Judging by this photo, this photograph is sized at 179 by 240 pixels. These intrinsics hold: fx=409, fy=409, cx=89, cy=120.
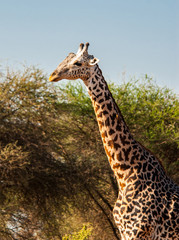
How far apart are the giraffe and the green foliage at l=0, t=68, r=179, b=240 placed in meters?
5.37

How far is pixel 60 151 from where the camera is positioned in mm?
12484

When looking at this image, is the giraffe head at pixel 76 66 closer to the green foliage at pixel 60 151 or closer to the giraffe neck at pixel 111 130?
the giraffe neck at pixel 111 130

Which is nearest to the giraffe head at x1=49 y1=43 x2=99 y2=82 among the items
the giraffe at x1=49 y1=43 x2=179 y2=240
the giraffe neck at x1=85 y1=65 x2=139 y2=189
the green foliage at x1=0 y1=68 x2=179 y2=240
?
the giraffe at x1=49 y1=43 x2=179 y2=240

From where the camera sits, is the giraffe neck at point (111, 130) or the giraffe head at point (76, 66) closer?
the giraffe head at point (76, 66)

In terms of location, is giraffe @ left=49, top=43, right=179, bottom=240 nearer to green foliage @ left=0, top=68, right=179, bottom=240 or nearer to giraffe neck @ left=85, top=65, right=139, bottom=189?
giraffe neck @ left=85, top=65, right=139, bottom=189

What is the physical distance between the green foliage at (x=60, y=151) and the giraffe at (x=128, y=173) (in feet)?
17.6

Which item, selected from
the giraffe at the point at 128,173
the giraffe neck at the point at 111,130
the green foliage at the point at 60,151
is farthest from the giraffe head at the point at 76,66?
the green foliage at the point at 60,151

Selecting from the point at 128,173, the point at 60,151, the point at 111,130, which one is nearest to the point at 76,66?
the point at 111,130

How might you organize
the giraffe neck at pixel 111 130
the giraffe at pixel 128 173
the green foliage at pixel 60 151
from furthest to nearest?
1. the green foliage at pixel 60 151
2. the giraffe neck at pixel 111 130
3. the giraffe at pixel 128 173

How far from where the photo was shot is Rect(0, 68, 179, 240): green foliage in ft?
37.1

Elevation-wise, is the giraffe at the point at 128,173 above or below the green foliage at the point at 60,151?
below

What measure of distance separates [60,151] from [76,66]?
24.8ft

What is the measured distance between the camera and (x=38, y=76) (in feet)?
39.2

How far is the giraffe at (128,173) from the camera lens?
500cm
